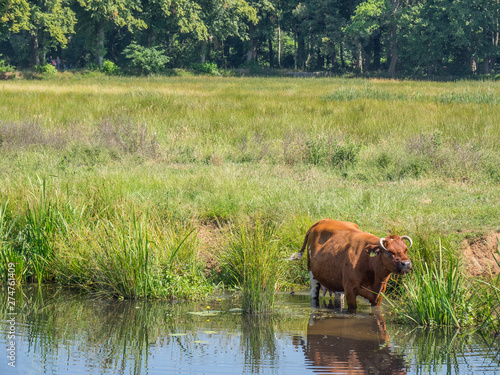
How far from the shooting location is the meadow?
296 inches

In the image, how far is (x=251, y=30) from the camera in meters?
78.8

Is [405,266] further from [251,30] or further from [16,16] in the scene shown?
[251,30]

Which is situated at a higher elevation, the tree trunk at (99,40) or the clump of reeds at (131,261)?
the tree trunk at (99,40)

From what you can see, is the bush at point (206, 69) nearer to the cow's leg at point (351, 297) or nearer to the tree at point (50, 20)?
the tree at point (50, 20)

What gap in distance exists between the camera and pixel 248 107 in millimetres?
20672

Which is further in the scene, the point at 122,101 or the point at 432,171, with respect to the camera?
the point at 122,101

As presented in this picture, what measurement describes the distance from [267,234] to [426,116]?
1252cm

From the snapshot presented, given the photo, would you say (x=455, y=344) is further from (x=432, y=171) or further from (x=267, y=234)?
(x=432, y=171)

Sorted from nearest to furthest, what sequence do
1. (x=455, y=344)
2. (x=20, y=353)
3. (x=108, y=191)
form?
(x=20, y=353) → (x=455, y=344) → (x=108, y=191)

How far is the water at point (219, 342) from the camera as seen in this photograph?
16.8 feet

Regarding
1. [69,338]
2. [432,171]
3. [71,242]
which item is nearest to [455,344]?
[69,338]

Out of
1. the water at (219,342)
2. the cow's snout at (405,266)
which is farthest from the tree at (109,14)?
the cow's snout at (405,266)

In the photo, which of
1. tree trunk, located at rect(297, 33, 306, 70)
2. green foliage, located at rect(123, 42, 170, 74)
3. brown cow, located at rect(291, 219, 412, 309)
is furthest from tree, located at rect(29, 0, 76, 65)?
brown cow, located at rect(291, 219, 412, 309)

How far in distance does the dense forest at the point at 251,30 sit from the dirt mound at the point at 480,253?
5119 cm
